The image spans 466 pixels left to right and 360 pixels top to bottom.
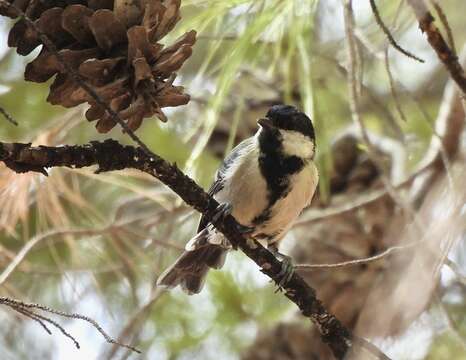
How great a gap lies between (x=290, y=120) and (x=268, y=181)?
0.50ft

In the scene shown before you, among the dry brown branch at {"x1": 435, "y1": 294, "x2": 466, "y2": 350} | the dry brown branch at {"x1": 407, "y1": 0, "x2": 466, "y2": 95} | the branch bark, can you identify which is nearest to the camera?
the branch bark

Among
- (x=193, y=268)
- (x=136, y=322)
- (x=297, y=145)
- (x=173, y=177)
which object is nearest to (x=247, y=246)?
(x=173, y=177)

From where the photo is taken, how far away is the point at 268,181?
1.47m

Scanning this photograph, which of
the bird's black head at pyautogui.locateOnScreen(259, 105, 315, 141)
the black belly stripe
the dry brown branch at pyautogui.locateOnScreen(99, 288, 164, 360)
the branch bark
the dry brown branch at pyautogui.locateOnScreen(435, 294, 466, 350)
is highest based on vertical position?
the bird's black head at pyautogui.locateOnScreen(259, 105, 315, 141)

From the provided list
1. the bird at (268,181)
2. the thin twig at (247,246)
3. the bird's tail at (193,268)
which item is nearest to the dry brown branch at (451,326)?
the thin twig at (247,246)

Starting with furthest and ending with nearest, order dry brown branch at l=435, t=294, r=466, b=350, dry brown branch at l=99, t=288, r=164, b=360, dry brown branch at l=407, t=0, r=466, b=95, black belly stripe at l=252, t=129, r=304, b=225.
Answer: dry brown branch at l=99, t=288, r=164, b=360 → black belly stripe at l=252, t=129, r=304, b=225 → dry brown branch at l=435, t=294, r=466, b=350 → dry brown branch at l=407, t=0, r=466, b=95

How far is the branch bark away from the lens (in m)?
0.85

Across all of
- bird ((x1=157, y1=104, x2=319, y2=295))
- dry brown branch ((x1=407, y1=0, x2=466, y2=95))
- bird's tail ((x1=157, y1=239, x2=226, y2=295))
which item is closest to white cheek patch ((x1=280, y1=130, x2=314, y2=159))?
bird ((x1=157, y1=104, x2=319, y2=295))

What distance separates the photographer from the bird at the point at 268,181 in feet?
4.82

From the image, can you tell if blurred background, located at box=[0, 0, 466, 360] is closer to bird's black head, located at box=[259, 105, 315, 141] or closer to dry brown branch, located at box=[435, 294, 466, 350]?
bird's black head, located at box=[259, 105, 315, 141]

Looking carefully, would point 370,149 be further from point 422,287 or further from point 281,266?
point 422,287

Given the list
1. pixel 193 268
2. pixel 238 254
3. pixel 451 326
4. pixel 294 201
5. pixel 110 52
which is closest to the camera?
pixel 110 52

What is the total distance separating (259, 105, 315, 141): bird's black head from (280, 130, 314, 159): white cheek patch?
1 centimetres

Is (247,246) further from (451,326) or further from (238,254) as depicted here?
(238,254)
